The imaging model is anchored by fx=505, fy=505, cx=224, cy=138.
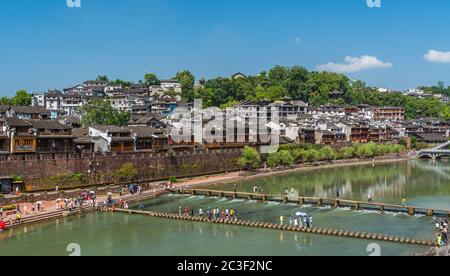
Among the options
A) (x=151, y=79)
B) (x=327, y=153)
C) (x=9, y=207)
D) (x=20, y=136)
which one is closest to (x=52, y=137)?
(x=20, y=136)

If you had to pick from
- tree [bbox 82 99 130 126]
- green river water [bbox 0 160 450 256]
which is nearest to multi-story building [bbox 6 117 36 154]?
green river water [bbox 0 160 450 256]

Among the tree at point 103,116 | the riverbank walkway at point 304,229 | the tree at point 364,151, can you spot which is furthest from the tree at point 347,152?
the riverbank walkway at point 304,229

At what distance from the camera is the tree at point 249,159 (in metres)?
73.3

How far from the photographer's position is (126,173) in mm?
56844

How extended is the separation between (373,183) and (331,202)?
20.7 m

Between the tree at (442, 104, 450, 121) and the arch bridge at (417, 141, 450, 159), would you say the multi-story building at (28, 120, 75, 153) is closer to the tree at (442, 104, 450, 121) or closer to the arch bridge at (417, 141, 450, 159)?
the arch bridge at (417, 141, 450, 159)

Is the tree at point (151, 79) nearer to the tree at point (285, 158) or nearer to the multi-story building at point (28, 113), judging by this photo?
the tree at point (285, 158)

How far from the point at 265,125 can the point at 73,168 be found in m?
46.0

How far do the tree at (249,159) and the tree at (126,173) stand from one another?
20.1m

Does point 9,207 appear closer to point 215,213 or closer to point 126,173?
point 215,213

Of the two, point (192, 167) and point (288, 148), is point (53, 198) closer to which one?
point (192, 167)

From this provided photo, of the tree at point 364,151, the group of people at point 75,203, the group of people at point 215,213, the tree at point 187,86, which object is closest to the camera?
the group of people at point 215,213

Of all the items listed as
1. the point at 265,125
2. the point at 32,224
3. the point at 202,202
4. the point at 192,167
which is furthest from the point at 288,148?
the point at 32,224
